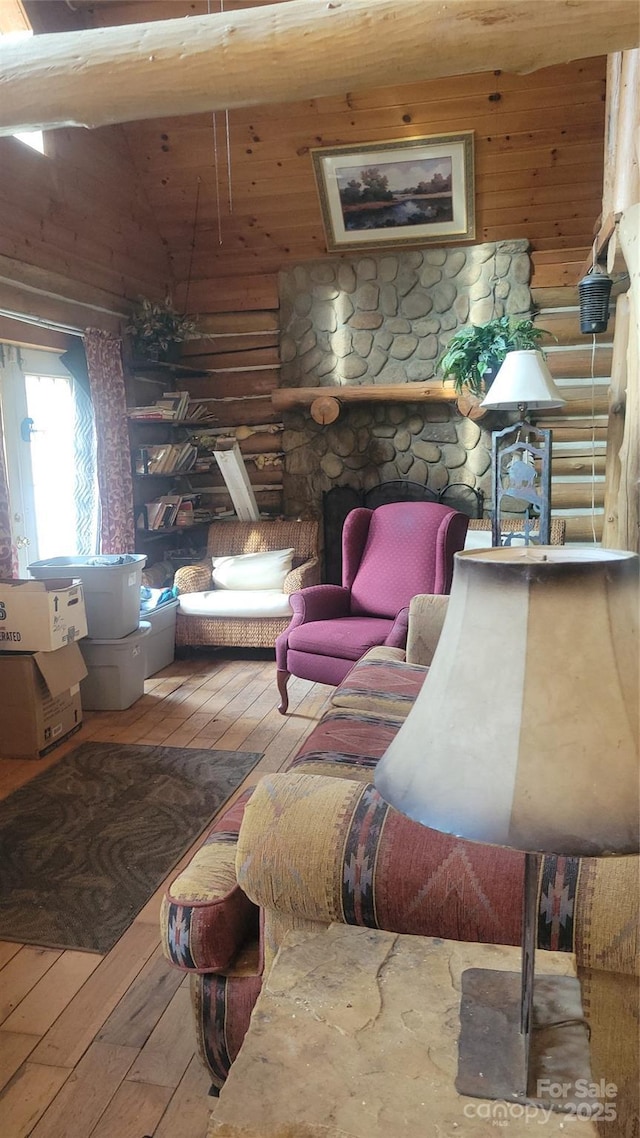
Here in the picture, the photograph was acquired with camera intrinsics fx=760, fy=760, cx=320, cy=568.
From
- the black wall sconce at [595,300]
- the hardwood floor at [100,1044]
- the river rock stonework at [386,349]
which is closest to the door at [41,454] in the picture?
the river rock stonework at [386,349]

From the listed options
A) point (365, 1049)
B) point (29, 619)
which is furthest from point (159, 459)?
point (365, 1049)

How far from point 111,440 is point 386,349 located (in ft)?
7.08

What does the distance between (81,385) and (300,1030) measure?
4325 mm

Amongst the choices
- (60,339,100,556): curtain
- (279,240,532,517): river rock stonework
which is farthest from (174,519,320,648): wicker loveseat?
(279,240,532,517): river rock stonework

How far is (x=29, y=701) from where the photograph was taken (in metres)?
3.35

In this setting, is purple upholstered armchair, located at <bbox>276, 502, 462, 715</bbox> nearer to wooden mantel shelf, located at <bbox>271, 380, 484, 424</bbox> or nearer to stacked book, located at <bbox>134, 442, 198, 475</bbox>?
A: wooden mantel shelf, located at <bbox>271, 380, 484, 424</bbox>

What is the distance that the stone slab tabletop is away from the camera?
0.81 m

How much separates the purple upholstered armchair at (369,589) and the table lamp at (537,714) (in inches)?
107

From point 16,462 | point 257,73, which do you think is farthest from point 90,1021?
point 16,462

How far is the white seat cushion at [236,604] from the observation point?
187 inches

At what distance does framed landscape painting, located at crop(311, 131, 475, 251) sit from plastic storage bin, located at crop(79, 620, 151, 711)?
127 inches

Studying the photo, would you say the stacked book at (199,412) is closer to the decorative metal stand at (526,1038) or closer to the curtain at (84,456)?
the curtain at (84,456)

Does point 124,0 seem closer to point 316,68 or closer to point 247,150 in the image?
point 247,150

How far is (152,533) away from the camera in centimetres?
544
